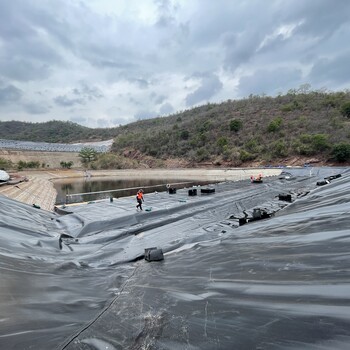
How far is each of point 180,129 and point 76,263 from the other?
4998 cm

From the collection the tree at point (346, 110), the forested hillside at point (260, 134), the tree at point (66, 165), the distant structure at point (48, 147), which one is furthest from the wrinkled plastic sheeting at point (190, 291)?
the distant structure at point (48, 147)

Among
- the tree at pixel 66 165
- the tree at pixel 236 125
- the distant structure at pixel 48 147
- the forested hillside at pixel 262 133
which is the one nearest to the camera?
the forested hillside at pixel 262 133

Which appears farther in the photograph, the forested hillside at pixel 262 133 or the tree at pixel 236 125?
the tree at pixel 236 125

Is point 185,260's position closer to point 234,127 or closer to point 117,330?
point 117,330

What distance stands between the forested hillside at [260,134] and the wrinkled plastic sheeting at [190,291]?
29706mm

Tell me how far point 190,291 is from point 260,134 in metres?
39.8

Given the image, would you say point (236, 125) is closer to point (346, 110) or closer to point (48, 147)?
point (346, 110)

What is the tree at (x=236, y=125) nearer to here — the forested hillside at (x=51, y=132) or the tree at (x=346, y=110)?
the tree at (x=346, y=110)

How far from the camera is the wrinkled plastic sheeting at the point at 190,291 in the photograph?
180 cm

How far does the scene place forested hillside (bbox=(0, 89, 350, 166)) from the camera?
33.6 meters

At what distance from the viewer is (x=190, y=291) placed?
2.76 m

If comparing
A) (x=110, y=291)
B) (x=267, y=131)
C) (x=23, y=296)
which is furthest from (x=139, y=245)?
(x=267, y=131)

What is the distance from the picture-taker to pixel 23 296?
2.51 metres

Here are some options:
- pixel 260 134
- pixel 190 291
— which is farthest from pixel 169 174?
pixel 190 291
